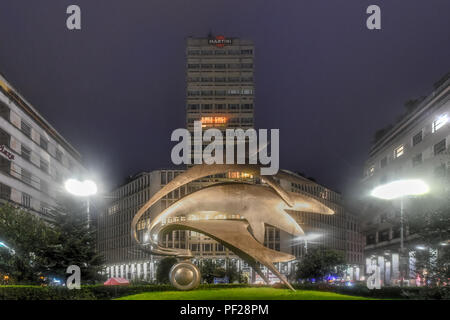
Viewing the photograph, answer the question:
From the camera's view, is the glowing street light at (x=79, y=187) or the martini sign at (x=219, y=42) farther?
the martini sign at (x=219, y=42)

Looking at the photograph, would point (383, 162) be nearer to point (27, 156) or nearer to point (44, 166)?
point (44, 166)

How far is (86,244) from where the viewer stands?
4069 cm

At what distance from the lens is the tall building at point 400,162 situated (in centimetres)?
5551

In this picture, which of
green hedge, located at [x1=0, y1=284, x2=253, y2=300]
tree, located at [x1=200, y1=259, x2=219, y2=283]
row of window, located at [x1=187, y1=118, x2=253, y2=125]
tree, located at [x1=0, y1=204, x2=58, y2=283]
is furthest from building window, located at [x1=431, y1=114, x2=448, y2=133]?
row of window, located at [x1=187, y1=118, x2=253, y2=125]

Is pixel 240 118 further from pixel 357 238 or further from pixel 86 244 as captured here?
pixel 86 244

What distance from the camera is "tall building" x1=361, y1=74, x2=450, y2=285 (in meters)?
55.5

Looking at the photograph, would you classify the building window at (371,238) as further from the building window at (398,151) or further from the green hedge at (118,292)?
the green hedge at (118,292)

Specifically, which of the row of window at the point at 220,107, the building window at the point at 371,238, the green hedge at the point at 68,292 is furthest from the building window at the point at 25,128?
the row of window at the point at 220,107

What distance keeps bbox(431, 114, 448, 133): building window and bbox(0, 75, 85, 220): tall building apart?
38.0 metres

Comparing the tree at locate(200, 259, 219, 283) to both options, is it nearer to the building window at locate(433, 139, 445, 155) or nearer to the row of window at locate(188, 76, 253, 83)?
the building window at locate(433, 139, 445, 155)

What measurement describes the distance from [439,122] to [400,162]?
42.3ft
